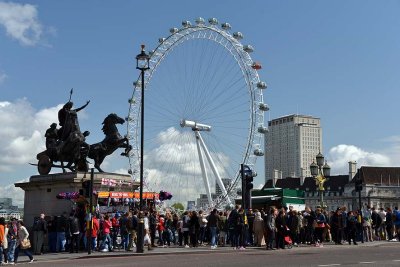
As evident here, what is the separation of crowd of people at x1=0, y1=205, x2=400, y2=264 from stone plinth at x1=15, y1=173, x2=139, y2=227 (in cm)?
Result: 216

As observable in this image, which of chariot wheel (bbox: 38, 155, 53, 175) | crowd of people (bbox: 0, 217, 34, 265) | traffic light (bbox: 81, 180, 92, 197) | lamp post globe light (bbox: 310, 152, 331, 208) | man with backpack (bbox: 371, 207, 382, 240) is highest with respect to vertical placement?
lamp post globe light (bbox: 310, 152, 331, 208)

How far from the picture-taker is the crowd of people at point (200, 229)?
86.3 ft

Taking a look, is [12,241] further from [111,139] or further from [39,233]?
[111,139]

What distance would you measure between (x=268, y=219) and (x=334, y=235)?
5.80 m

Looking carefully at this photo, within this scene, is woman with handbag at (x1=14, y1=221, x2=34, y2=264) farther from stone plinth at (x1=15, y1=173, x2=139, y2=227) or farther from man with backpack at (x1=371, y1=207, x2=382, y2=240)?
man with backpack at (x1=371, y1=207, x2=382, y2=240)

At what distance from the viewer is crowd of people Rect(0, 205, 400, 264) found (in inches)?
1035

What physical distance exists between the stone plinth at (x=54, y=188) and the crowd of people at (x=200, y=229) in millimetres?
2156

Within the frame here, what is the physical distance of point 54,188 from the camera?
32.3 meters

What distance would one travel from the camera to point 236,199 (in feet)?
185

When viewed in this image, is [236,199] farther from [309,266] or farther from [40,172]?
[309,266]

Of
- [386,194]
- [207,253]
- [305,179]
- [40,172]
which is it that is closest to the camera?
[207,253]

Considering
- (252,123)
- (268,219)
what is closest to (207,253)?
(268,219)

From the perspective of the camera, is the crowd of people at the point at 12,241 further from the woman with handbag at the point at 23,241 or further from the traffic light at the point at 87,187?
the traffic light at the point at 87,187

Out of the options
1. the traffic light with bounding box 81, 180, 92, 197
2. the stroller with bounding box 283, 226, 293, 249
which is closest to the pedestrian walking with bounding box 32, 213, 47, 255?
the traffic light with bounding box 81, 180, 92, 197
